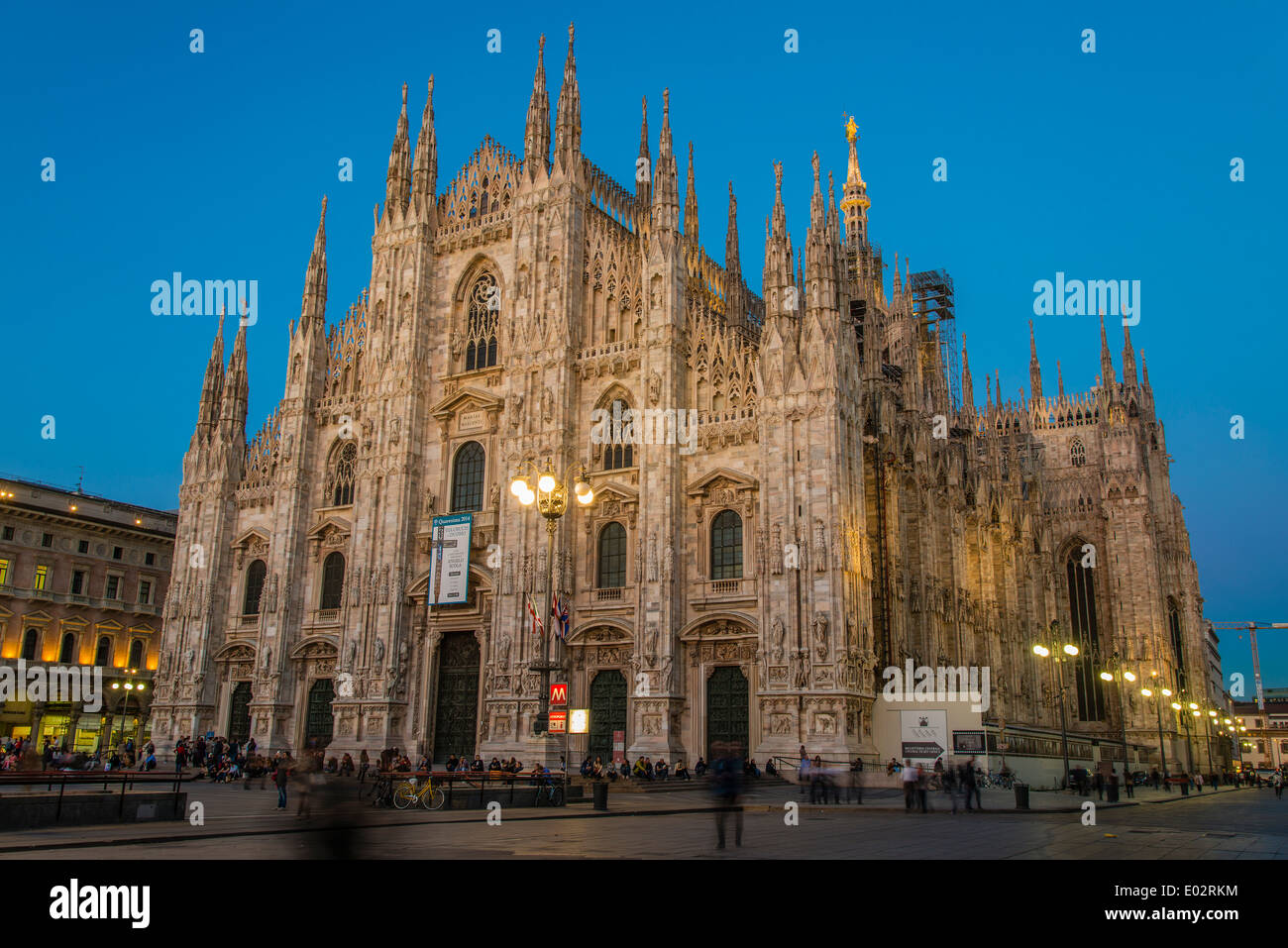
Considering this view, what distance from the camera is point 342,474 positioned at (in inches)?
1861

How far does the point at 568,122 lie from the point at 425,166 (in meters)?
8.29

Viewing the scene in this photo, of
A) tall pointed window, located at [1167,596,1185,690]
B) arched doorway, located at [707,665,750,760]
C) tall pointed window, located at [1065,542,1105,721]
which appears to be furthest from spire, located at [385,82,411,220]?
tall pointed window, located at [1167,596,1185,690]

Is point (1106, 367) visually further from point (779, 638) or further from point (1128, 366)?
point (779, 638)

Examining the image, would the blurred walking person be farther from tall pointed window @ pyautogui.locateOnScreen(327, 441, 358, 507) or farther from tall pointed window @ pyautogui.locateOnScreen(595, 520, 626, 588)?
tall pointed window @ pyautogui.locateOnScreen(327, 441, 358, 507)

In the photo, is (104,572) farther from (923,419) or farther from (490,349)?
(923,419)

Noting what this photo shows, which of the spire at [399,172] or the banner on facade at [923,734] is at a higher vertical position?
the spire at [399,172]

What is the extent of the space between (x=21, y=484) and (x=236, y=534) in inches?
685

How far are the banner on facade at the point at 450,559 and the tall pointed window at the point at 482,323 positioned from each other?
7.02 metres

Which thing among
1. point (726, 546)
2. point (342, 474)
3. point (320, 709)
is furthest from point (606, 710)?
point (342, 474)

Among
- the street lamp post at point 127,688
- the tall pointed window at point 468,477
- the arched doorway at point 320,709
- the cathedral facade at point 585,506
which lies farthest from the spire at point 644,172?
the street lamp post at point 127,688

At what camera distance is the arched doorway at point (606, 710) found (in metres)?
38.1

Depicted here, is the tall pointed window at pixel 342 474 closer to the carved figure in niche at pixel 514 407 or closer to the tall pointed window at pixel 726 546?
the carved figure in niche at pixel 514 407

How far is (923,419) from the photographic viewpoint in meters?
47.4
